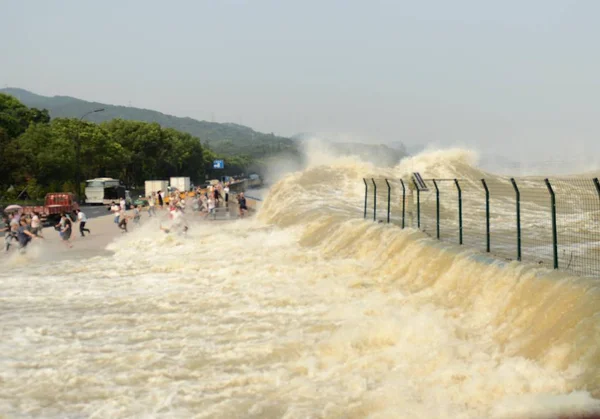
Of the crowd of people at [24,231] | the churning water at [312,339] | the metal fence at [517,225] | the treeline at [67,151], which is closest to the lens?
the churning water at [312,339]

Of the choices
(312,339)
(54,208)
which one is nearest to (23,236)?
(312,339)

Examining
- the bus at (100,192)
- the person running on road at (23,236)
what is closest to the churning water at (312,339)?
the person running on road at (23,236)

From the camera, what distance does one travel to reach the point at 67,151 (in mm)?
75688

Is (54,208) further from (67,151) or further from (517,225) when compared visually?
(67,151)

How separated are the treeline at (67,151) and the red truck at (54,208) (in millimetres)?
21631

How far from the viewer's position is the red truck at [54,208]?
134ft

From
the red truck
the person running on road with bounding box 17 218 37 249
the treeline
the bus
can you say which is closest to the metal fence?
the person running on road with bounding box 17 218 37 249

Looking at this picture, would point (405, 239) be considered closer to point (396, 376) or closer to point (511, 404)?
point (396, 376)

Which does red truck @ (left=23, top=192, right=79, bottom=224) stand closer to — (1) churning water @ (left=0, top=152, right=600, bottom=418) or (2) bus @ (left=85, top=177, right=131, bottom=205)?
(1) churning water @ (left=0, top=152, right=600, bottom=418)

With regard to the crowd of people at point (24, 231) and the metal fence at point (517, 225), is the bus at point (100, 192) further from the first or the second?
the crowd of people at point (24, 231)

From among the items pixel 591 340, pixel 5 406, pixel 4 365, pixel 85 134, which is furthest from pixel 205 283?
pixel 85 134

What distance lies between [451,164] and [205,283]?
49781 mm

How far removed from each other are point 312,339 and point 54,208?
33927 millimetres

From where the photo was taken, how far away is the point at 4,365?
31.7 feet
